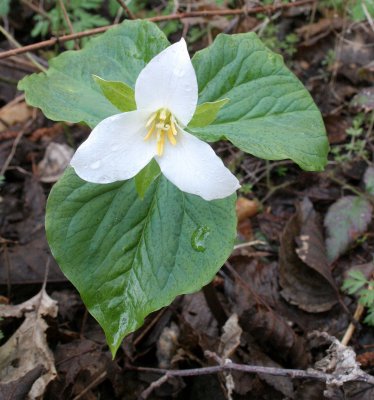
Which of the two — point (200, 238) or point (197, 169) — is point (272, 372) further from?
point (197, 169)

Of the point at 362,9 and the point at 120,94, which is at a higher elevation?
the point at 120,94

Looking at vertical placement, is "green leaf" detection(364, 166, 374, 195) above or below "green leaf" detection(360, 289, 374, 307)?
above

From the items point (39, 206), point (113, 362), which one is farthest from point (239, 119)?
point (39, 206)

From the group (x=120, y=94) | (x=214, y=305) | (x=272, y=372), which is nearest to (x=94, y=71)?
(x=120, y=94)

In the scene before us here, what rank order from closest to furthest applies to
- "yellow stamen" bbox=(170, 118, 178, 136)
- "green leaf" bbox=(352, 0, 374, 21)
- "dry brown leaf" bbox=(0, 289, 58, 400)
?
1. "yellow stamen" bbox=(170, 118, 178, 136)
2. "dry brown leaf" bbox=(0, 289, 58, 400)
3. "green leaf" bbox=(352, 0, 374, 21)

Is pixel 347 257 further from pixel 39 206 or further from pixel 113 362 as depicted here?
pixel 39 206

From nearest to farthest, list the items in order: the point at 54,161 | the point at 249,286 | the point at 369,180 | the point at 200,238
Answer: the point at 200,238, the point at 249,286, the point at 369,180, the point at 54,161

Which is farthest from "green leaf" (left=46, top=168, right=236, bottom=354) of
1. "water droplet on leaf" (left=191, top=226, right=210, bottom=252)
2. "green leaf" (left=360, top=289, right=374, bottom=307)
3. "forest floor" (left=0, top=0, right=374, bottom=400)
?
"green leaf" (left=360, top=289, right=374, bottom=307)

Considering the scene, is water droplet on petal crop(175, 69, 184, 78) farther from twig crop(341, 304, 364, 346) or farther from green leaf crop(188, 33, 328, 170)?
twig crop(341, 304, 364, 346)
